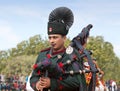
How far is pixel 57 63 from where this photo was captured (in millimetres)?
6016

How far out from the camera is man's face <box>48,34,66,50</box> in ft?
20.2

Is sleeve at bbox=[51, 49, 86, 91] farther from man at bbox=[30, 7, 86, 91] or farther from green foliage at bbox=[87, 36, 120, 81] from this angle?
green foliage at bbox=[87, 36, 120, 81]

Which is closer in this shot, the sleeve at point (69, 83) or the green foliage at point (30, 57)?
the sleeve at point (69, 83)

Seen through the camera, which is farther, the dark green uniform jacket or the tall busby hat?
the tall busby hat

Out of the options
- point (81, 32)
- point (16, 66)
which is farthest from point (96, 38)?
point (81, 32)

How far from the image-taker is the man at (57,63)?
5.86 m

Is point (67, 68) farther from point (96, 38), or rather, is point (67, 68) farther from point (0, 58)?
point (0, 58)

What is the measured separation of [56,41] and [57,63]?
312 millimetres

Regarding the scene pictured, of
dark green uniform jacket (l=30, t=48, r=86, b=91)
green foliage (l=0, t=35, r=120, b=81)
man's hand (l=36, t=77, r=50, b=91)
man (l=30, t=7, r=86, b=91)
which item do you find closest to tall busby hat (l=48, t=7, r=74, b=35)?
man (l=30, t=7, r=86, b=91)

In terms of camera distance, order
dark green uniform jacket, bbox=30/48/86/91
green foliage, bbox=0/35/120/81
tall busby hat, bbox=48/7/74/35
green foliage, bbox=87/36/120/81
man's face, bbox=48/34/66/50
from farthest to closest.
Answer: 1. green foliage, bbox=0/35/120/81
2. green foliage, bbox=87/36/120/81
3. tall busby hat, bbox=48/7/74/35
4. man's face, bbox=48/34/66/50
5. dark green uniform jacket, bbox=30/48/86/91

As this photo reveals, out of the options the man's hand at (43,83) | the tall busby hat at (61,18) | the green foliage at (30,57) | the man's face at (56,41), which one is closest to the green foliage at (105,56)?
the green foliage at (30,57)

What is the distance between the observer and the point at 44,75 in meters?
5.90

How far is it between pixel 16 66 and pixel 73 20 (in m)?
78.2

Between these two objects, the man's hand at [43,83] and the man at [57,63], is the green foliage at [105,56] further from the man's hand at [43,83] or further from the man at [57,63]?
the man's hand at [43,83]
